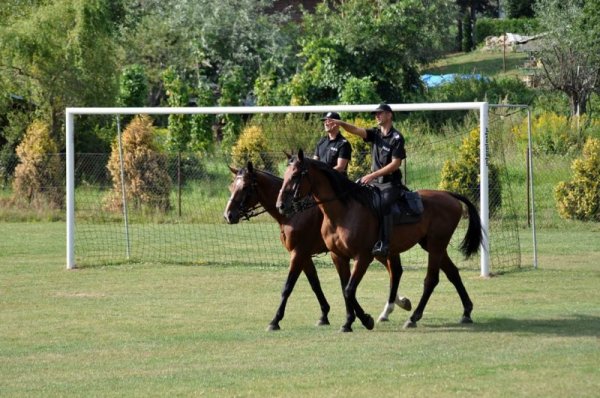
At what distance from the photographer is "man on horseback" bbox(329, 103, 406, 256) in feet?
42.8

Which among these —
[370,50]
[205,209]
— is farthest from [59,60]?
[370,50]

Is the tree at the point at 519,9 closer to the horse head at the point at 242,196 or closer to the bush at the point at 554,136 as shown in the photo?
the bush at the point at 554,136

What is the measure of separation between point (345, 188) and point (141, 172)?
13891mm

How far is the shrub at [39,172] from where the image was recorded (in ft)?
92.9

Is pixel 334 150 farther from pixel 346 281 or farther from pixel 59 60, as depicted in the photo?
pixel 59 60

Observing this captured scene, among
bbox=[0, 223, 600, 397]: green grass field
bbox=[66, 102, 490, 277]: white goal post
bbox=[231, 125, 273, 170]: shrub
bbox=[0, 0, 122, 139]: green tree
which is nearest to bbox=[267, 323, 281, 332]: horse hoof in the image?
bbox=[0, 223, 600, 397]: green grass field

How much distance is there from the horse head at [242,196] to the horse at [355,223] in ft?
3.95

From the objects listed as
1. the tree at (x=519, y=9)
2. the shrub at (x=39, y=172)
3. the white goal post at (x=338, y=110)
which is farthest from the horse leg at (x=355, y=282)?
the tree at (x=519, y=9)

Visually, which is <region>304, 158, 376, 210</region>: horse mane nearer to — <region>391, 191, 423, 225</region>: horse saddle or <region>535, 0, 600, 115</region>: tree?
<region>391, 191, 423, 225</region>: horse saddle

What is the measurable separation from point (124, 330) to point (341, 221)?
2.93 meters

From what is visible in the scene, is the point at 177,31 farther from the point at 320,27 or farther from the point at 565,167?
the point at 565,167

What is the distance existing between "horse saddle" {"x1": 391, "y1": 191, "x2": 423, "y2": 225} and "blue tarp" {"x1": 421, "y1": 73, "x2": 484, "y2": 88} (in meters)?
32.1

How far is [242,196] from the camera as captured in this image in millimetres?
13836

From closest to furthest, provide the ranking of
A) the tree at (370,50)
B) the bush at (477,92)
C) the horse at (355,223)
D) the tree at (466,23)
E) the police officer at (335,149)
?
the horse at (355,223), the police officer at (335,149), the tree at (370,50), the bush at (477,92), the tree at (466,23)
